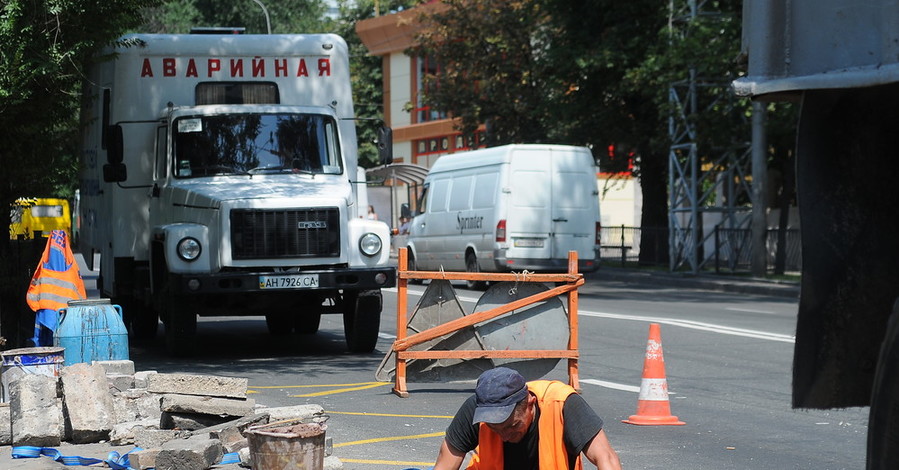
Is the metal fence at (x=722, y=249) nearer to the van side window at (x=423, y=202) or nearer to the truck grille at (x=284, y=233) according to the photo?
the van side window at (x=423, y=202)

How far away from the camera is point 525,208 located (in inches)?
994

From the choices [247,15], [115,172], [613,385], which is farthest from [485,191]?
[247,15]

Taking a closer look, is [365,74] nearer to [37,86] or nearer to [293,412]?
[37,86]

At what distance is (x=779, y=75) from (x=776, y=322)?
15294 millimetres

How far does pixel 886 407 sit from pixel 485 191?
72.6 feet

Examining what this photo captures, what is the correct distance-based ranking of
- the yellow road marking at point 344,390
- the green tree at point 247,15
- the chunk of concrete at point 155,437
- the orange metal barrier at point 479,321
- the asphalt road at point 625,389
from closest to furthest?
the chunk of concrete at point 155,437
the asphalt road at point 625,389
the orange metal barrier at point 479,321
the yellow road marking at point 344,390
the green tree at point 247,15

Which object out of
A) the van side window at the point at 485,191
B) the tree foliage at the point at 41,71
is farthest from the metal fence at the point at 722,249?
the tree foliage at the point at 41,71

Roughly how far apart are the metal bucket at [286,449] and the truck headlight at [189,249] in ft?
21.6

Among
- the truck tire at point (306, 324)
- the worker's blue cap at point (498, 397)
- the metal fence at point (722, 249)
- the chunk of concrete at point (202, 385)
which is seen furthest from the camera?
the metal fence at point (722, 249)

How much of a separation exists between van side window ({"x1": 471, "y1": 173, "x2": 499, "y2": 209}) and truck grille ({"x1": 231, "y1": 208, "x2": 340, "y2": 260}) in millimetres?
12028

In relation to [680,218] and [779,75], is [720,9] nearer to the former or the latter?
[680,218]

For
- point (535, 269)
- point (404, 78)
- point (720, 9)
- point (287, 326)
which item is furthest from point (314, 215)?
point (404, 78)

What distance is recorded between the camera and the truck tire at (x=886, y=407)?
352 centimetres

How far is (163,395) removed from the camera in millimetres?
9078
